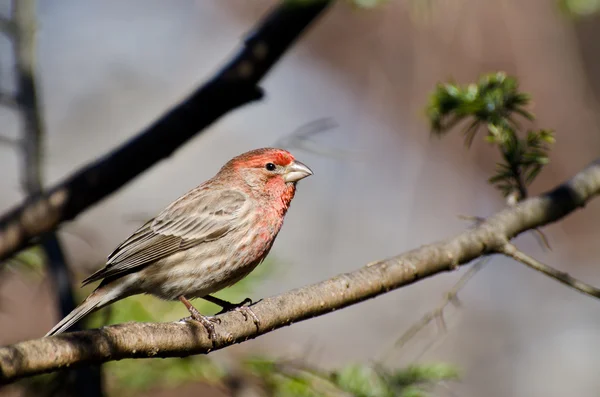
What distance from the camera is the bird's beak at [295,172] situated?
5141mm

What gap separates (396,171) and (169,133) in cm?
626

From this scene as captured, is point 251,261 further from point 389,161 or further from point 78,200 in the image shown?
point 389,161

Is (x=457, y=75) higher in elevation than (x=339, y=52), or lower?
lower

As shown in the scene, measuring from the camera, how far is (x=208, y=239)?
484 cm

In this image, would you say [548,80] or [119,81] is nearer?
[548,80]

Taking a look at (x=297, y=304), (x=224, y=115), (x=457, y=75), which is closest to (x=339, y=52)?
(x=457, y=75)

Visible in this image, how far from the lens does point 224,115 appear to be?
14.8ft

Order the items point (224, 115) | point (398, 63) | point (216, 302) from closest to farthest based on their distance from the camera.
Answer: point (224, 115), point (216, 302), point (398, 63)

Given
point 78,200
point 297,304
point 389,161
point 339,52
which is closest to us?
point 297,304

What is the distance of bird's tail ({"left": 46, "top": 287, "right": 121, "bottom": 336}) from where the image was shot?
416 cm

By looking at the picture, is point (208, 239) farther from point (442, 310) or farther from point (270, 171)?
point (442, 310)

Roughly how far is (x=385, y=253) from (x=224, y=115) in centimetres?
612

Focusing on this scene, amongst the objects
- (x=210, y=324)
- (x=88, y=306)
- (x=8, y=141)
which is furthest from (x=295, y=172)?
(x=210, y=324)

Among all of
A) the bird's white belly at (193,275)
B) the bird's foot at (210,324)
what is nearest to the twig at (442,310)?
the bird's foot at (210,324)
